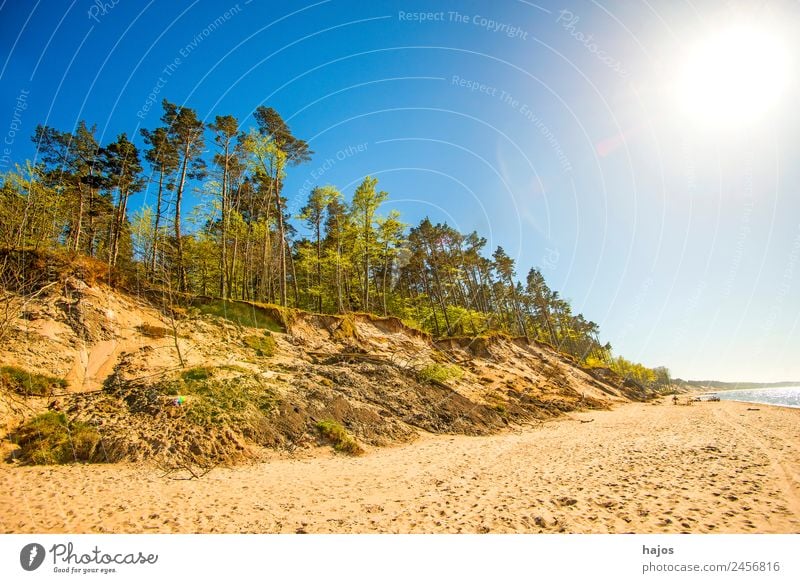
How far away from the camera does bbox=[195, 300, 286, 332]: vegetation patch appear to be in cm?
1886

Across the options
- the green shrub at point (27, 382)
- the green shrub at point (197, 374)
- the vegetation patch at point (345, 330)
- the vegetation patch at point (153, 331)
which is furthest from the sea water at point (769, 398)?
the green shrub at point (27, 382)

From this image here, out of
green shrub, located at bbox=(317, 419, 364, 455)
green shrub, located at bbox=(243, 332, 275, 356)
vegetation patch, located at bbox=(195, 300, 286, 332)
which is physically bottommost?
green shrub, located at bbox=(317, 419, 364, 455)

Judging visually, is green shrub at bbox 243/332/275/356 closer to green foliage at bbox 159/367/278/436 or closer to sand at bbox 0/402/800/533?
green foliage at bbox 159/367/278/436

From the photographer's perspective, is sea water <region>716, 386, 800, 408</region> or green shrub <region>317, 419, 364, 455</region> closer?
green shrub <region>317, 419, 364, 455</region>

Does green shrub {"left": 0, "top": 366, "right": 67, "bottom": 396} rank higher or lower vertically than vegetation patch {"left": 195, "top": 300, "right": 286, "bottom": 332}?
lower

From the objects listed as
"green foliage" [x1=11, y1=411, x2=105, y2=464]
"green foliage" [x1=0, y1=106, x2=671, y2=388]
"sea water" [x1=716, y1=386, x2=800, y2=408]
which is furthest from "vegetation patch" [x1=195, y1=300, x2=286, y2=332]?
"sea water" [x1=716, y1=386, x2=800, y2=408]

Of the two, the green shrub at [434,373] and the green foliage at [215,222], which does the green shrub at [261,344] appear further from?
the green shrub at [434,373]

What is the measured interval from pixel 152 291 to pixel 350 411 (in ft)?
44.8

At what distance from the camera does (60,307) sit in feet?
45.5

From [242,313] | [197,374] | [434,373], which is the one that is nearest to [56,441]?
[197,374]

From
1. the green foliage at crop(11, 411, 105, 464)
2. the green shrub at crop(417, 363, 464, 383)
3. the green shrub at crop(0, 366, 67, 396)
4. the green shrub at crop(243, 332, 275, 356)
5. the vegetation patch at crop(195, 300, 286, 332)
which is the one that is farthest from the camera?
the green shrub at crop(417, 363, 464, 383)

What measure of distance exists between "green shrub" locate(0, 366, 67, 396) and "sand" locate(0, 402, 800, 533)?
3.56m

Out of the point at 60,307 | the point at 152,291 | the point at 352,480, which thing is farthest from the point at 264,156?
the point at 352,480
